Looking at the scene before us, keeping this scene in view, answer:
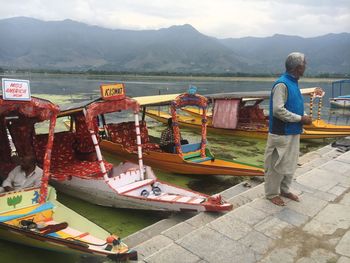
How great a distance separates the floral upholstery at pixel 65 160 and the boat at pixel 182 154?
1.55 metres

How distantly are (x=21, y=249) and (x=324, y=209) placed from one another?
516 cm

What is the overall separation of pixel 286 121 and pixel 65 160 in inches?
257

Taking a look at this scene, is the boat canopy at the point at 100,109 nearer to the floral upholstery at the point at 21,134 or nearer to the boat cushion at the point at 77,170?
A: the boat cushion at the point at 77,170

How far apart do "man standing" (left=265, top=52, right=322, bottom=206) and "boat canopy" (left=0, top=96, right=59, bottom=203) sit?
379 cm

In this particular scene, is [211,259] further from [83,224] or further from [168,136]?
[168,136]

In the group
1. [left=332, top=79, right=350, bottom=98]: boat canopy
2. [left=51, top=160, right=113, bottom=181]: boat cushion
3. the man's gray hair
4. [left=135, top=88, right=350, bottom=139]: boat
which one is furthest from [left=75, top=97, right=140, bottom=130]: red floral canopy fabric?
[left=332, top=79, right=350, bottom=98]: boat canopy

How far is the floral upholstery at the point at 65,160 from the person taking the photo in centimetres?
818

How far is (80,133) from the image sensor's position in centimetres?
959

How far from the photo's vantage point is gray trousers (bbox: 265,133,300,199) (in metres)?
5.22

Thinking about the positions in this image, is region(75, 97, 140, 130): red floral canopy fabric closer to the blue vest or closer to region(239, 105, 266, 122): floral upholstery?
the blue vest

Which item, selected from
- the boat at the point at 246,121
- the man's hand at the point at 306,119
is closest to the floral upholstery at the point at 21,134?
the man's hand at the point at 306,119

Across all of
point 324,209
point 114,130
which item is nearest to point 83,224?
point 324,209

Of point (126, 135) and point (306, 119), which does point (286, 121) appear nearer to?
point (306, 119)

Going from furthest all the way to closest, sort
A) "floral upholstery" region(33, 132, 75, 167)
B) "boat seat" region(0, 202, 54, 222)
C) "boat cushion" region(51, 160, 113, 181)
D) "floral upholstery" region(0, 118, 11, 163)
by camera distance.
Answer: "floral upholstery" region(33, 132, 75, 167) → "floral upholstery" region(0, 118, 11, 163) → "boat cushion" region(51, 160, 113, 181) → "boat seat" region(0, 202, 54, 222)
